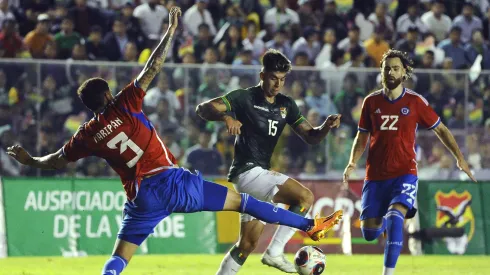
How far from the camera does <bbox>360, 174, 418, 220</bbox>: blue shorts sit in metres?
11.8

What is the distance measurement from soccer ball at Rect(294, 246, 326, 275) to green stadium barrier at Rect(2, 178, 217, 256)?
6.77 m

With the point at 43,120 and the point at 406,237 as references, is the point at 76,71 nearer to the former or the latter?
the point at 43,120

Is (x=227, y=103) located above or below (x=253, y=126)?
above

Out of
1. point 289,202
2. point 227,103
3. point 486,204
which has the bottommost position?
point 486,204

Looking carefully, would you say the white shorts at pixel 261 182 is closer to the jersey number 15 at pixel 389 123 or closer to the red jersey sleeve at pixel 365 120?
the red jersey sleeve at pixel 365 120

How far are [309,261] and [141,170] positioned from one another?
7.12 feet

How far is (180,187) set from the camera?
10.5 meters

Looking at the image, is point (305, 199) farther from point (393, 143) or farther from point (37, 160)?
point (37, 160)

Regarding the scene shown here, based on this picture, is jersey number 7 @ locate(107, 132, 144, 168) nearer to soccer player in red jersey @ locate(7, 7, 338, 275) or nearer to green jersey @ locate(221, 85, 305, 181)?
soccer player in red jersey @ locate(7, 7, 338, 275)

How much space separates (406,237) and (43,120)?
20.9ft

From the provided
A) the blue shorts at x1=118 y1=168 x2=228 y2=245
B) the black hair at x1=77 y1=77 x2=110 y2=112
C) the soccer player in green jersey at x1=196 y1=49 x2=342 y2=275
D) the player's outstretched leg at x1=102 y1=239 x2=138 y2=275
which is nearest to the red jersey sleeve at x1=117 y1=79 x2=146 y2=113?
the black hair at x1=77 y1=77 x2=110 y2=112

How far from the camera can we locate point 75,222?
58.3 ft

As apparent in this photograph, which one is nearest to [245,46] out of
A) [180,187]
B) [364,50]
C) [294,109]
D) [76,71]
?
[364,50]

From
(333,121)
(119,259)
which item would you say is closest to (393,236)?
(333,121)
